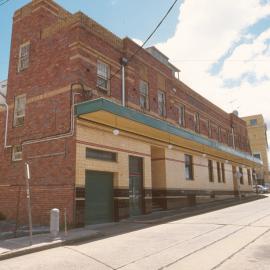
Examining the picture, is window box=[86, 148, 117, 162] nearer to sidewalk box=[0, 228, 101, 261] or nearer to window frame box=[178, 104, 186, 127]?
sidewalk box=[0, 228, 101, 261]

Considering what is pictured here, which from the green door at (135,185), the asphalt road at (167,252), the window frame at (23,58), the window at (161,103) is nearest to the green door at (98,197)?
the green door at (135,185)

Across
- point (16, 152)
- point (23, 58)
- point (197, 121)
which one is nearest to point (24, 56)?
point (23, 58)

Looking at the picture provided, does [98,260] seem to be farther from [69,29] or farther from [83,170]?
[69,29]

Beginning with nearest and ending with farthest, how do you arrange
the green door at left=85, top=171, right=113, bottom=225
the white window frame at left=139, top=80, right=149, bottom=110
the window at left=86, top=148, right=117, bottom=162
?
1. the green door at left=85, top=171, right=113, bottom=225
2. the window at left=86, top=148, right=117, bottom=162
3. the white window frame at left=139, top=80, right=149, bottom=110

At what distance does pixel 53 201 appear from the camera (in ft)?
47.2

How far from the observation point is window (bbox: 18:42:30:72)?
17922 millimetres

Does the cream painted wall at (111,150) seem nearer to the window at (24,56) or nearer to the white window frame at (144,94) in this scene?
the white window frame at (144,94)

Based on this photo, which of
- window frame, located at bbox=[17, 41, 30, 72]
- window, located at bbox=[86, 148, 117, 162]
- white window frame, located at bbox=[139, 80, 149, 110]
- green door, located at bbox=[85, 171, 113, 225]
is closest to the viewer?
green door, located at bbox=[85, 171, 113, 225]

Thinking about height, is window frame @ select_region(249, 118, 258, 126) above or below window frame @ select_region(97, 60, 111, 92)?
above

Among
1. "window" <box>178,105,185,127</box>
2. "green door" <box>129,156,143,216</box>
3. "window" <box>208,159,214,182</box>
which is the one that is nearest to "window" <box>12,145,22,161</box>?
"green door" <box>129,156,143,216</box>

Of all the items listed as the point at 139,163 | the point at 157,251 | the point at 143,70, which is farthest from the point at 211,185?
the point at 157,251

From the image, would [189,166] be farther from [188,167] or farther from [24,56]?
[24,56]

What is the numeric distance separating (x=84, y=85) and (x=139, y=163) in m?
6.05

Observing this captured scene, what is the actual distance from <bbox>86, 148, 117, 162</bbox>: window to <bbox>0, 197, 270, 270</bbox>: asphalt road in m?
4.63
